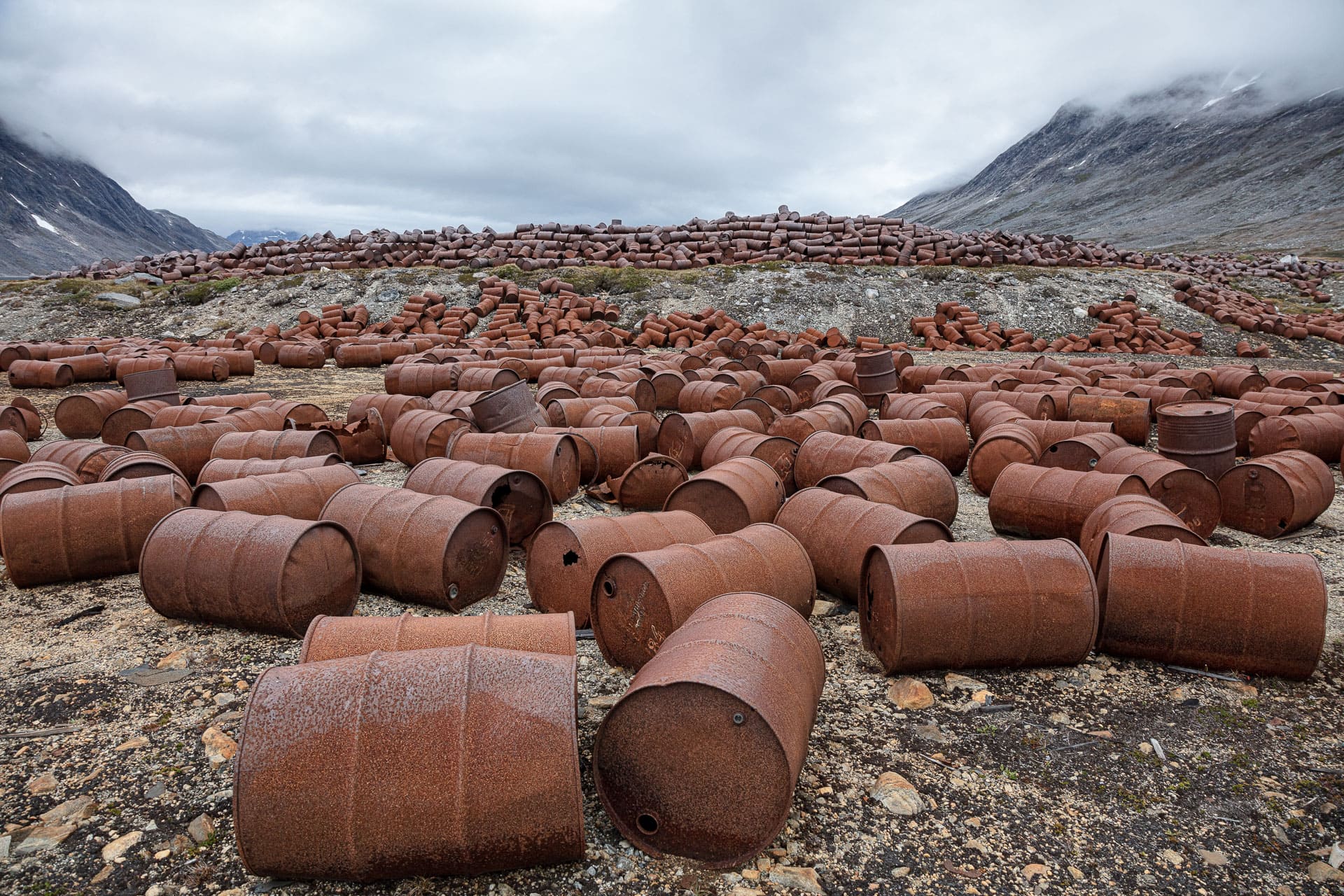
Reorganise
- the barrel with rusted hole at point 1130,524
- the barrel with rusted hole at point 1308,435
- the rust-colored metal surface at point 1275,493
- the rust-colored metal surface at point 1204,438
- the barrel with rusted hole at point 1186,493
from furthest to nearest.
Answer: the barrel with rusted hole at point 1308,435 < the rust-colored metal surface at point 1204,438 < the rust-colored metal surface at point 1275,493 < the barrel with rusted hole at point 1186,493 < the barrel with rusted hole at point 1130,524

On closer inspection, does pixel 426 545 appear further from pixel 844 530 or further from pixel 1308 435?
pixel 1308 435

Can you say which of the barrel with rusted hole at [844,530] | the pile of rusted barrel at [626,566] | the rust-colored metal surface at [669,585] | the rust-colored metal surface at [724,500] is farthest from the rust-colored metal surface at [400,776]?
the rust-colored metal surface at [724,500]

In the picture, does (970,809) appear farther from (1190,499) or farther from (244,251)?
(244,251)

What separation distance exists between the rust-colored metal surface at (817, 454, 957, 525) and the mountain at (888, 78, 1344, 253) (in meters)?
49.7

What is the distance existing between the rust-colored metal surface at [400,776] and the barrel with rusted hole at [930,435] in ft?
17.4

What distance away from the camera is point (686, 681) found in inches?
97.2

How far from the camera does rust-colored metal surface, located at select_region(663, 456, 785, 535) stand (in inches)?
203

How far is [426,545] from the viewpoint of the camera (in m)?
4.27

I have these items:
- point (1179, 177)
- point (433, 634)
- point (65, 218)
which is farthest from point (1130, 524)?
point (65, 218)

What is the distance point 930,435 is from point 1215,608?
11.8ft

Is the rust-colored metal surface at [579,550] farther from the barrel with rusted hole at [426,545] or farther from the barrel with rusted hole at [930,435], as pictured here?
the barrel with rusted hole at [930,435]

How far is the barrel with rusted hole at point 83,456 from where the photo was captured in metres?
5.88

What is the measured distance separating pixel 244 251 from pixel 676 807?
26.9m

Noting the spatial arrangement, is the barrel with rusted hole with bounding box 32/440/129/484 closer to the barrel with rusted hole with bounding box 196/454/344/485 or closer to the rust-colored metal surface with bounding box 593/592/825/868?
the barrel with rusted hole with bounding box 196/454/344/485
